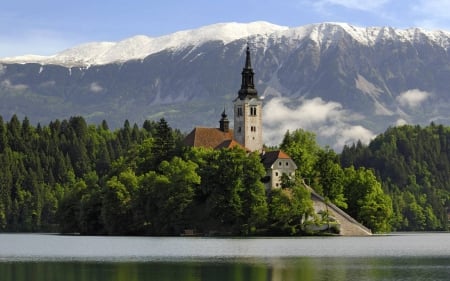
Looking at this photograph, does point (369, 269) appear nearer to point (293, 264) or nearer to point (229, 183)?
point (293, 264)

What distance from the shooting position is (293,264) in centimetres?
8175

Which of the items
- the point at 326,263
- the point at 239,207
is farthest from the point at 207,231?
the point at 326,263

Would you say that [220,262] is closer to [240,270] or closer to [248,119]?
[240,270]

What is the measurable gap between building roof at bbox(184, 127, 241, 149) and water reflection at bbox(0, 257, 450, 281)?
306 feet

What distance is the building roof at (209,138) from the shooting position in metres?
181

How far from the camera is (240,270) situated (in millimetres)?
76625

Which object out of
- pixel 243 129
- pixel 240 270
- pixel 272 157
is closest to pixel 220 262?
pixel 240 270

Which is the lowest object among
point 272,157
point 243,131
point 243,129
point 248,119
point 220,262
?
point 220,262

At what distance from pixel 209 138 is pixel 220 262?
328 feet

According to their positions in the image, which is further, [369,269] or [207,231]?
[207,231]

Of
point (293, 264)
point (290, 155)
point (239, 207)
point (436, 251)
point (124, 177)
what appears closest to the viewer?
point (293, 264)

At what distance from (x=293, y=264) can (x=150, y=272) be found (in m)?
13.0

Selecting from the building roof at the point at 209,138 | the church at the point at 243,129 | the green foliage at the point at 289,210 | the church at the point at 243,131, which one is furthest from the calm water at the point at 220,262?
the church at the point at 243,129

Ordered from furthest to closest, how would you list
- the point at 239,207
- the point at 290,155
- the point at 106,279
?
the point at 290,155 → the point at 239,207 → the point at 106,279
